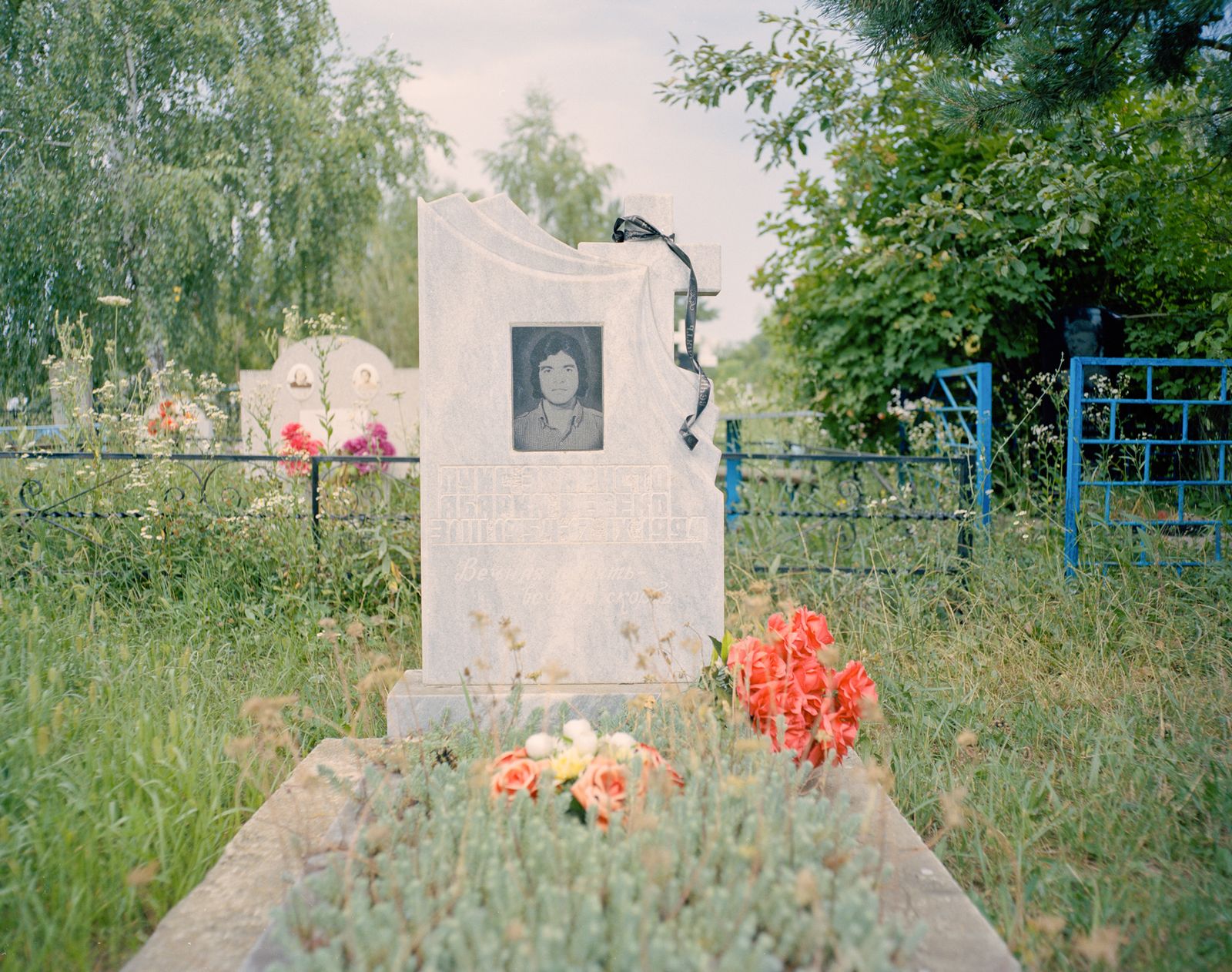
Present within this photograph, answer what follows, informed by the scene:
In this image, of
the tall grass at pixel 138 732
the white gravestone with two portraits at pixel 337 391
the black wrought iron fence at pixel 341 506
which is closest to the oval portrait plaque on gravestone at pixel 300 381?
the white gravestone with two portraits at pixel 337 391

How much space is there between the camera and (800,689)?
2.65 metres

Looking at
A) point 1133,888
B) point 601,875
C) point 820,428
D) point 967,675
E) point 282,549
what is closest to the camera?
point 601,875

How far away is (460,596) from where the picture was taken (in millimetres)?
3178

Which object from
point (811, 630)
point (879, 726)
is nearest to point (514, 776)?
point (811, 630)

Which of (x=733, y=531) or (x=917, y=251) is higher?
(x=917, y=251)

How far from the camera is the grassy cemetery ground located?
214 cm

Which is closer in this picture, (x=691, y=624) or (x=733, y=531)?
(x=691, y=624)

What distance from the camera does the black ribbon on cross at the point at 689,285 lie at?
316 cm

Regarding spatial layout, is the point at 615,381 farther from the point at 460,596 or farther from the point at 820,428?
the point at 820,428

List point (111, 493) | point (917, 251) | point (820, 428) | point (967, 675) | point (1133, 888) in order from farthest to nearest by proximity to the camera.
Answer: point (820, 428) → point (917, 251) → point (111, 493) → point (967, 675) → point (1133, 888)

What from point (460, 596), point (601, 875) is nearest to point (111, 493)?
point (460, 596)

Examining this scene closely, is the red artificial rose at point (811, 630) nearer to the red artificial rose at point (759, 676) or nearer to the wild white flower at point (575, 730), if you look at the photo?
the red artificial rose at point (759, 676)

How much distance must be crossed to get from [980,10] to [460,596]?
3.42 m

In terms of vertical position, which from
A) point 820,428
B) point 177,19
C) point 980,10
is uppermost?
point 177,19
